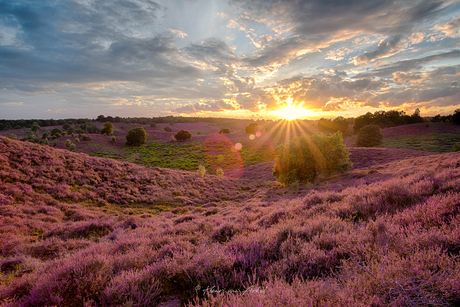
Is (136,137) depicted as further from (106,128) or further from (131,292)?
(131,292)

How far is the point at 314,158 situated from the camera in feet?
79.6

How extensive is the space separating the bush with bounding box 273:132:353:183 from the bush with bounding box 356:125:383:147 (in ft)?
133

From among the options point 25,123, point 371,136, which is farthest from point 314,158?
point 25,123

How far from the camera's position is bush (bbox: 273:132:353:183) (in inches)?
950

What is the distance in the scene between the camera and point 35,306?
11.1 ft

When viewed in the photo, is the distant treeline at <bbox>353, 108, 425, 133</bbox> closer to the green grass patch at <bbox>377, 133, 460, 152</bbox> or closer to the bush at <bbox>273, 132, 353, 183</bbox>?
the green grass patch at <bbox>377, 133, 460, 152</bbox>

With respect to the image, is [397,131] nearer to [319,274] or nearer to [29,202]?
[319,274]

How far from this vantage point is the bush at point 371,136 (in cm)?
5494

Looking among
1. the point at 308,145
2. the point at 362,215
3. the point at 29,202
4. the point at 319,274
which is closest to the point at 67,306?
the point at 319,274

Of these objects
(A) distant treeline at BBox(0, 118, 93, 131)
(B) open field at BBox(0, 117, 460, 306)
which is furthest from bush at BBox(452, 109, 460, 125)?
(A) distant treeline at BBox(0, 118, 93, 131)

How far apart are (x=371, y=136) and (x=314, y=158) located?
45.7 metres

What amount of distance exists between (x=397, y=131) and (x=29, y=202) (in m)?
102

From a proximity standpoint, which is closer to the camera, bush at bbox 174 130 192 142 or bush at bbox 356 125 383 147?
bush at bbox 356 125 383 147

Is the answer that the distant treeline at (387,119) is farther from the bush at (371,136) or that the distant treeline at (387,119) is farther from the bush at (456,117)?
the bush at (371,136)
